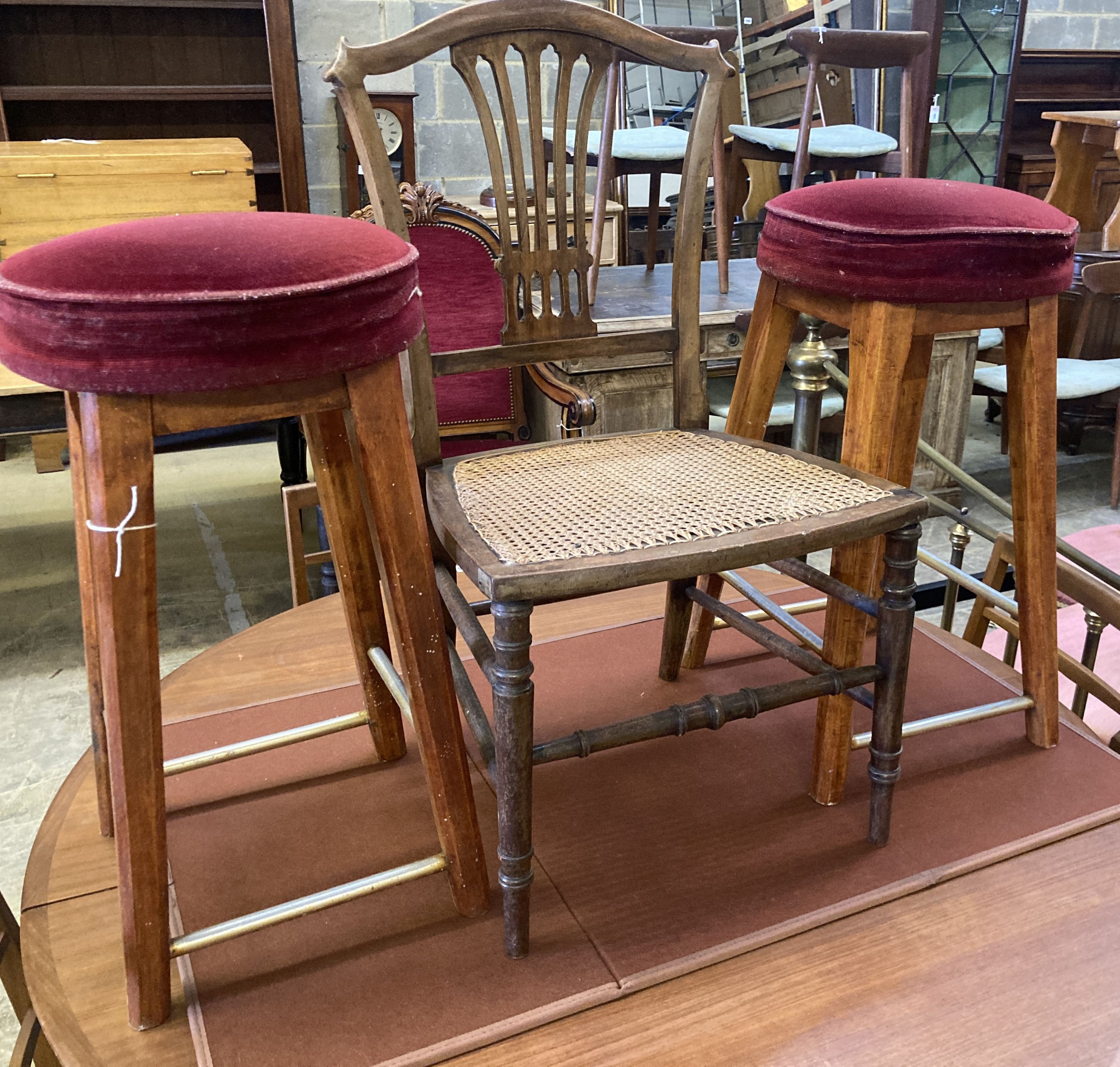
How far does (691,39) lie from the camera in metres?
3.17

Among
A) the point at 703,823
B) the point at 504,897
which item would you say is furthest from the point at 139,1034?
the point at 703,823

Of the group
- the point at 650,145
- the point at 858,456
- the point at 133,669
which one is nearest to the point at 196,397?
the point at 133,669

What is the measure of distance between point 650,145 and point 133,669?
10.1 feet

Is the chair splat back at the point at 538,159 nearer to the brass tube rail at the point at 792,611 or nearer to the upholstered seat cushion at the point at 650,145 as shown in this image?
the brass tube rail at the point at 792,611

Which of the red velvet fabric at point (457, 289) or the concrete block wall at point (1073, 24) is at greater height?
the concrete block wall at point (1073, 24)

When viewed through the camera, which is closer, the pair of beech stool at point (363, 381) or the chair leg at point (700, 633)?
the pair of beech stool at point (363, 381)

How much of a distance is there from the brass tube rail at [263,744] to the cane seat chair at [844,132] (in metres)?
2.53

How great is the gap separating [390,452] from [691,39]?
2.84 metres

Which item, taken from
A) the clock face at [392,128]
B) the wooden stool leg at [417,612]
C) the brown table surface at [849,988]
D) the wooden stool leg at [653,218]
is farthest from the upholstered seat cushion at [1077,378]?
the wooden stool leg at [417,612]

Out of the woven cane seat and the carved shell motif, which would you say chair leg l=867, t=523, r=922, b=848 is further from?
the carved shell motif

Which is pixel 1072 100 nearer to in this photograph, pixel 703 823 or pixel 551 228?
pixel 551 228

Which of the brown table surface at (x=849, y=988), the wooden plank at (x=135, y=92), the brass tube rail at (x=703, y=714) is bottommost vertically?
the brown table surface at (x=849, y=988)

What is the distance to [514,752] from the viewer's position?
0.88m

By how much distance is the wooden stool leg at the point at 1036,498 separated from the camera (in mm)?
1146
